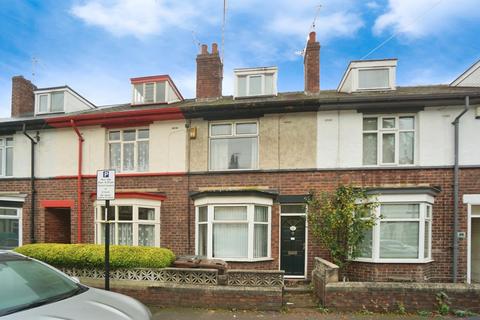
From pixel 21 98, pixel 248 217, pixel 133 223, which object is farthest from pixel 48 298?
pixel 21 98

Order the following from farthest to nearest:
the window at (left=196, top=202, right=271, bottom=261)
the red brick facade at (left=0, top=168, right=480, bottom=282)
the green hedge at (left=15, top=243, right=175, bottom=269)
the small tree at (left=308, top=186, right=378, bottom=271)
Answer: the window at (left=196, top=202, right=271, bottom=261) < the red brick facade at (left=0, top=168, right=480, bottom=282) < the small tree at (left=308, top=186, right=378, bottom=271) < the green hedge at (left=15, top=243, right=175, bottom=269)

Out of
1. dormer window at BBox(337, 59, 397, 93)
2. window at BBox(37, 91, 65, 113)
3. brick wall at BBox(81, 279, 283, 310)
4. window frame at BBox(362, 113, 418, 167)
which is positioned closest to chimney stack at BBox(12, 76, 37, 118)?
window at BBox(37, 91, 65, 113)

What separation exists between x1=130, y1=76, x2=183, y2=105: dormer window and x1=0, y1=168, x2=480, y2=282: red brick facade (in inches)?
138

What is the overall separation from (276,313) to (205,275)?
1.70 m

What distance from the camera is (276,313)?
19.1ft

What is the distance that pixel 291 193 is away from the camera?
29.6 feet

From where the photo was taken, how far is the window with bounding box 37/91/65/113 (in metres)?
12.7

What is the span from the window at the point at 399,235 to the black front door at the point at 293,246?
1707 millimetres

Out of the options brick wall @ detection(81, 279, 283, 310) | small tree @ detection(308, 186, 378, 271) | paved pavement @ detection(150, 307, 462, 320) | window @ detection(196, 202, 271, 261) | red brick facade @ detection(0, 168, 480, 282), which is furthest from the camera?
window @ detection(196, 202, 271, 261)

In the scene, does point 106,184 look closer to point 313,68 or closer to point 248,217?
point 248,217

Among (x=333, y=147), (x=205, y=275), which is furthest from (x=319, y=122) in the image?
(x=205, y=275)

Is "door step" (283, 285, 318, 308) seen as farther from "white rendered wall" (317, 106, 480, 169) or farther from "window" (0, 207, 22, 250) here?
"window" (0, 207, 22, 250)

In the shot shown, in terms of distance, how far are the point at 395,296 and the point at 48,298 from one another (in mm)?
5937

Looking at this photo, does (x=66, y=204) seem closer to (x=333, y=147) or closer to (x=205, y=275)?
(x=205, y=275)
